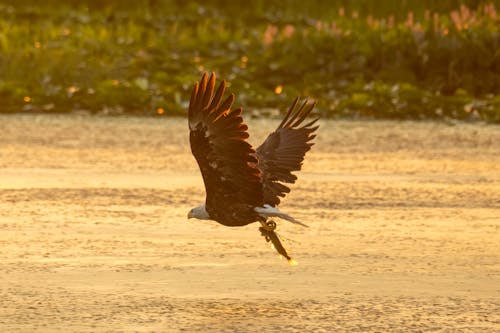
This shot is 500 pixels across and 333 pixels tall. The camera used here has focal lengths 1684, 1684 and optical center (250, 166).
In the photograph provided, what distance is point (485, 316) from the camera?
880 cm

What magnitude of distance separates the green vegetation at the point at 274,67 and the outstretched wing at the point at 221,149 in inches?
495

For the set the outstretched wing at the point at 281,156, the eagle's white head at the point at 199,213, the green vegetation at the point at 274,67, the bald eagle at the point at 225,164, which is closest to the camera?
the bald eagle at the point at 225,164

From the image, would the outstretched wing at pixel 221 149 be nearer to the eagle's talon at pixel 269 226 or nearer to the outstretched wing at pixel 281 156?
the eagle's talon at pixel 269 226

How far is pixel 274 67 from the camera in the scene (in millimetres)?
25875

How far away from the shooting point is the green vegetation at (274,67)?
2316 cm

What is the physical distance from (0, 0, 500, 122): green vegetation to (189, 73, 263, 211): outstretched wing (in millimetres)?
12578

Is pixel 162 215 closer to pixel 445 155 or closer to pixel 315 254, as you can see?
pixel 315 254

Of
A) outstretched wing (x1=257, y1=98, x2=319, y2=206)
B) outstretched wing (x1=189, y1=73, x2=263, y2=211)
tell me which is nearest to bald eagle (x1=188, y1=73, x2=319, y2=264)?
outstretched wing (x1=189, y1=73, x2=263, y2=211)

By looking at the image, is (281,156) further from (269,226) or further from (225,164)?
(225,164)

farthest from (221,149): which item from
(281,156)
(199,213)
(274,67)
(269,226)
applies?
(274,67)

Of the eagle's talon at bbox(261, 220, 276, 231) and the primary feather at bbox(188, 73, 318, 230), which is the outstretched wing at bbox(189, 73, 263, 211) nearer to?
the primary feather at bbox(188, 73, 318, 230)

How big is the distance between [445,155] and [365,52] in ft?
27.4

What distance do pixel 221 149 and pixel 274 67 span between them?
16.3 meters

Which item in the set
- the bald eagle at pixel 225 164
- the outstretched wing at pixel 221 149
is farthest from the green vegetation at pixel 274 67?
the outstretched wing at pixel 221 149
